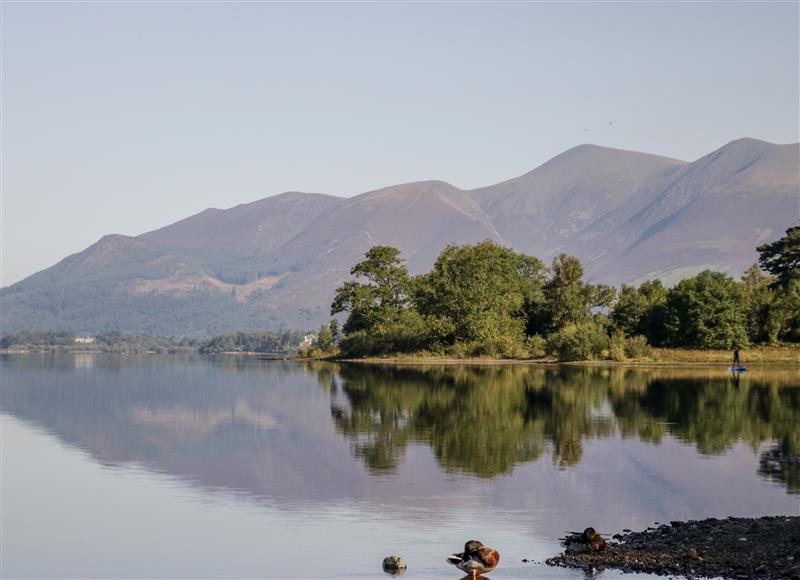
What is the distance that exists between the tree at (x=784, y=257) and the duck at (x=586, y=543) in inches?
3386

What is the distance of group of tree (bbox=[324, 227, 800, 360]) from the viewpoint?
308 ft

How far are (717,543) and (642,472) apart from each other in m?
10.1

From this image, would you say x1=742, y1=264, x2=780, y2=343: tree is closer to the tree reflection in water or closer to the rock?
the tree reflection in water

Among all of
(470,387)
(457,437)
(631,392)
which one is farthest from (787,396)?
(457,437)

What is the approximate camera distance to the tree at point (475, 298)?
103812 mm

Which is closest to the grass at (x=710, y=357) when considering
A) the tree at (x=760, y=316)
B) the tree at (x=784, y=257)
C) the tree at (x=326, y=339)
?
the tree at (x=760, y=316)

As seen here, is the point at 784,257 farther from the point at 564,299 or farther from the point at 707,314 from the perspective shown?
the point at 564,299

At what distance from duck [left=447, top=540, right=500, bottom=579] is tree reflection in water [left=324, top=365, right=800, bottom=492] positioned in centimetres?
1042

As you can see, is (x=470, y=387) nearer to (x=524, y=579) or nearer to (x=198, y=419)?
(x=198, y=419)

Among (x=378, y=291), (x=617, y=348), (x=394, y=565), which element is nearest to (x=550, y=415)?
(x=394, y=565)

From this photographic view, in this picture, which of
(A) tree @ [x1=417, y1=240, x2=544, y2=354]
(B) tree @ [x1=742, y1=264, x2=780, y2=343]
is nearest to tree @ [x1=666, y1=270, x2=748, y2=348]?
(B) tree @ [x1=742, y1=264, x2=780, y2=343]

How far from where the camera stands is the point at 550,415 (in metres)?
44.1

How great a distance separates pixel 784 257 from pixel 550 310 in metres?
20.6

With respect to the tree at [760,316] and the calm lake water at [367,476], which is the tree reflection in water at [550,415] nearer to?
the calm lake water at [367,476]
